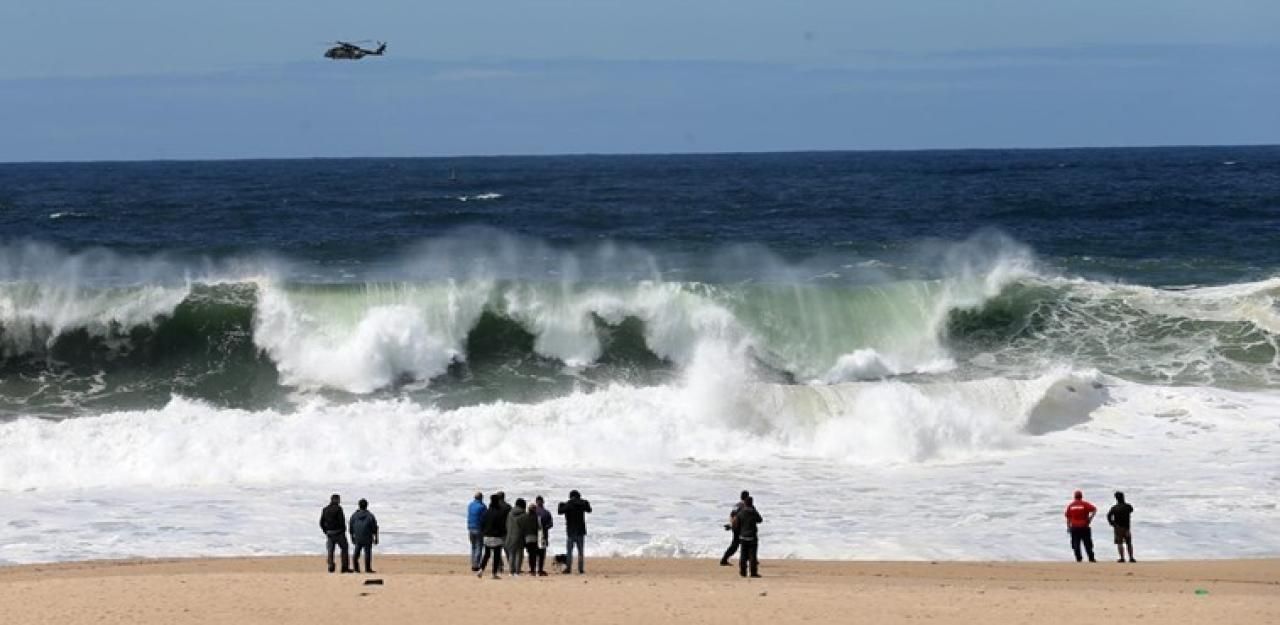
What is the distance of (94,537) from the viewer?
62.7ft

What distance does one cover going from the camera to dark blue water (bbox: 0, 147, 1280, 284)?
148 ft

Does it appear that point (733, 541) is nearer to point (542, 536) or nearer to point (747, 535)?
point (747, 535)

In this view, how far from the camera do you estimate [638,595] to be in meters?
15.1

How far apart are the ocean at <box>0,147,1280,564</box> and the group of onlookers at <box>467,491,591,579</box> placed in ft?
6.05

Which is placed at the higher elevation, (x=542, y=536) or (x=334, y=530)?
(x=334, y=530)

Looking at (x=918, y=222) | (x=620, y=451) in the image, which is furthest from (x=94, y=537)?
(x=918, y=222)

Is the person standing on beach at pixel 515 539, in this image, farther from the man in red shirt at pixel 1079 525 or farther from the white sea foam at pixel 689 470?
the man in red shirt at pixel 1079 525

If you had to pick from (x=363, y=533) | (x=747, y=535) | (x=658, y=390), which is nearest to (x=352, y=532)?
(x=363, y=533)

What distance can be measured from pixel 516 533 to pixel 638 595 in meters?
1.86

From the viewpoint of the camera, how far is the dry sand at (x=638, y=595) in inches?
558

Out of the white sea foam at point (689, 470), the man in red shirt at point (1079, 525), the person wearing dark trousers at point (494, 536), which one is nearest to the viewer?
the person wearing dark trousers at point (494, 536)

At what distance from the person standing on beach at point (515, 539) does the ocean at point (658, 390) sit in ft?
7.09

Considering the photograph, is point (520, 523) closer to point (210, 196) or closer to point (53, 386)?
point (53, 386)

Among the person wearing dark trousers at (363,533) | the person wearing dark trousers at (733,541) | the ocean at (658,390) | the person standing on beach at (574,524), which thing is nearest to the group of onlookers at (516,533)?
the person standing on beach at (574,524)
